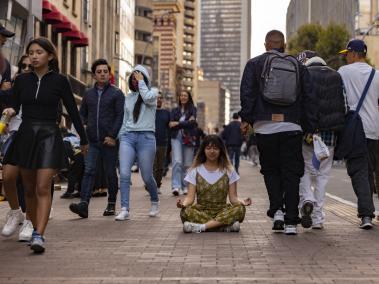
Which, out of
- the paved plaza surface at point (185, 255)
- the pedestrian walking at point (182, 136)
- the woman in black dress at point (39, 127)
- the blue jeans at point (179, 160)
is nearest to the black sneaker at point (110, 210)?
the paved plaza surface at point (185, 255)

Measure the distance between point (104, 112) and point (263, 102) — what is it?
A: 269 cm

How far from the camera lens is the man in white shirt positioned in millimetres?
9156

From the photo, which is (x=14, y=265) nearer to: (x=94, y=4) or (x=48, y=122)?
(x=48, y=122)

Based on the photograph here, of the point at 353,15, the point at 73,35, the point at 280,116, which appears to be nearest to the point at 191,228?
the point at 280,116

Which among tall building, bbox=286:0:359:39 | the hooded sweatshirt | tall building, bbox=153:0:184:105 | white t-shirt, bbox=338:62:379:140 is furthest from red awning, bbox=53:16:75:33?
tall building, bbox=153:0:184:105

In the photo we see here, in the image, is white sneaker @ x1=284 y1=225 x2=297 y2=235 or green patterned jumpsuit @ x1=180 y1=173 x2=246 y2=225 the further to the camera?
green patterned jumpsuit @ x1=180 y1=173 x2=246 y2=225

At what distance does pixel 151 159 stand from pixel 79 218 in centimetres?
115

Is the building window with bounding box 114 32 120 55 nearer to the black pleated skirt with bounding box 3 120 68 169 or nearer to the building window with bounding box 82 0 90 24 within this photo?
the building window with bounding box 82 0 90 24

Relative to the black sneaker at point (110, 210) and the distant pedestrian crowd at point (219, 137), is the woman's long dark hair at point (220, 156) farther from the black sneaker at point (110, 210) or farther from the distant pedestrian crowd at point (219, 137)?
the black sneaker at point (110, 210)

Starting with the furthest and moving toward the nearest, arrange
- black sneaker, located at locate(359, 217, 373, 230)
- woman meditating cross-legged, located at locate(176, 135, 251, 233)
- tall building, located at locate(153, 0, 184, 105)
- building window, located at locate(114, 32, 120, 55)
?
tall building, located at locate(153, 0, 184, 105) → building window, located at locate(114, 32, 120, 55) → black sneaker, located at locate(359, 217, 373, 230) → woman meditating cross-legged, located at locate(176, 135, 251, 233)

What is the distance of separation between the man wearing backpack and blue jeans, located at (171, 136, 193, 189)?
23.7ft

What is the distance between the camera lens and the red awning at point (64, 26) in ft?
114

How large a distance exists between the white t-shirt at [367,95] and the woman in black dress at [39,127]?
3365 mm

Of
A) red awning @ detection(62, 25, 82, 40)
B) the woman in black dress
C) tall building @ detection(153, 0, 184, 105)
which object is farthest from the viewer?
tall building @ detection(153, 0, 184, 105)
